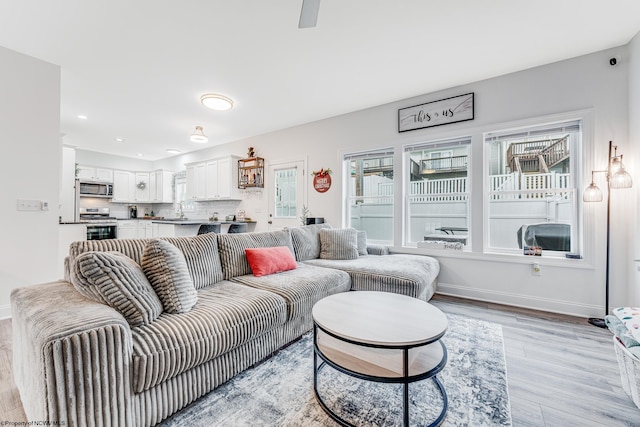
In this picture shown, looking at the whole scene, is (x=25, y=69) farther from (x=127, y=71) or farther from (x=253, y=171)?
(x=253, y=171)

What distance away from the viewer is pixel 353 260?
3.41m

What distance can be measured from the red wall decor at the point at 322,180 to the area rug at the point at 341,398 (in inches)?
121

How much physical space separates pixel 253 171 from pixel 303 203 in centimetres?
145

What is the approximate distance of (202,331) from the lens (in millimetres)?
1471

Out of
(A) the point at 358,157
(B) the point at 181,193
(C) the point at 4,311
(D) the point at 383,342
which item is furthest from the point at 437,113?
(B) the point at 181,193

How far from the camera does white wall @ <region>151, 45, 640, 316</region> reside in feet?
8.63

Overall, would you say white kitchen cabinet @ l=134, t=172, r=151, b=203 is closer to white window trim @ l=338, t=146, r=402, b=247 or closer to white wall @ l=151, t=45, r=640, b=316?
white window trim @ l=338, t=146, r=402, b=247

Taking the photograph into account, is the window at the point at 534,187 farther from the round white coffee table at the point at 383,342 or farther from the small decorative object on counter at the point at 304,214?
the small decorative object on counter at the point at 304,214

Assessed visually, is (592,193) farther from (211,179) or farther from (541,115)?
(211,179)

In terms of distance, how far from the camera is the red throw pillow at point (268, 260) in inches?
100

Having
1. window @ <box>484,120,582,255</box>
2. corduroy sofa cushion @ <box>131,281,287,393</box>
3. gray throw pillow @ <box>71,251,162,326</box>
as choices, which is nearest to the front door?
window @ <box>484,120,582,255</box>

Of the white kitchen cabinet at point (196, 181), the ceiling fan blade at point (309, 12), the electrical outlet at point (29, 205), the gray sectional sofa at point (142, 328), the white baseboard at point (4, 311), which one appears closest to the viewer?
the gray sectional sofa at point (142, 328)

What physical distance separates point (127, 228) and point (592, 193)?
857cm

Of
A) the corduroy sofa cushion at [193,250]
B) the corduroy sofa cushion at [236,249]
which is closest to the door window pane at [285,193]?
the corduroy sofa cushion at [236,249]
